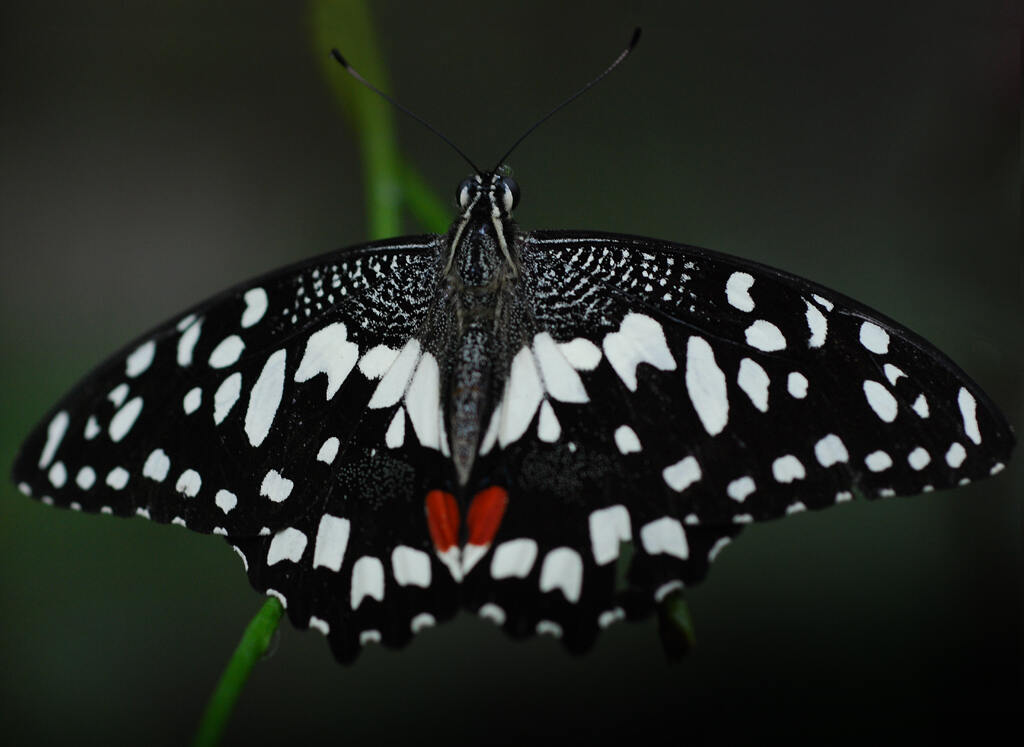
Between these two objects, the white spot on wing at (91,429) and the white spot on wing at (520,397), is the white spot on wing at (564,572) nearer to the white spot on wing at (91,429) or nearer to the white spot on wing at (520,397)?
the white spot on wing at (520,397)

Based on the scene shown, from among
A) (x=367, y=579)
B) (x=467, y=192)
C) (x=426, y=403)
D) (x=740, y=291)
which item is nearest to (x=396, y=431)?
(x=426, y=403)

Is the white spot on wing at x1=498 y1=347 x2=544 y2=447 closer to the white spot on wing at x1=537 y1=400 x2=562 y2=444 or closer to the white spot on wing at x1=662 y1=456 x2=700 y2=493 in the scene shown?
the white spot on wing at x1=537 y1=400 x2=562 y2=444

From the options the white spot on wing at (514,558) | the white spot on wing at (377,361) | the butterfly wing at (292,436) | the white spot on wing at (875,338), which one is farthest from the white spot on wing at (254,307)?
the white spot on wing at (875,338)

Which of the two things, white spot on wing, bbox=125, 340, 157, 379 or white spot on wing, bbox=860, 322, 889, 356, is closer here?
white spot on wing, bbox=860, 322, 889, 356

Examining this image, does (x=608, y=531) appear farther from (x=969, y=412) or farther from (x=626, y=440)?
(x=969, y=412)

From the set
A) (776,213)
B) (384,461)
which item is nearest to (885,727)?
(776,213)

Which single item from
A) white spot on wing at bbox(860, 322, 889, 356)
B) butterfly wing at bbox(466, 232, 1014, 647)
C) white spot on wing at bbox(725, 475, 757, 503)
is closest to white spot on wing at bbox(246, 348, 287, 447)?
Result: butterfly wing at bbox(466, 232, 1014, 647)
